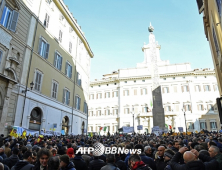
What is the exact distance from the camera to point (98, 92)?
47500 millimetres

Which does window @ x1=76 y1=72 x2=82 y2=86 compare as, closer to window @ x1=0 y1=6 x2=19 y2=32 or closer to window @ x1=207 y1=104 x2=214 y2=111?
window @ x1=0 y1=6 x2=19 y2=32

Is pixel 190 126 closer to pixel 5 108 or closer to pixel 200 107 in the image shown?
pixel 200 107

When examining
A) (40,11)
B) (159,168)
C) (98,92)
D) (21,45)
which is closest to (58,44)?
(40,11)

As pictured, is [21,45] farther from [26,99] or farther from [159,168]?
[159,168]

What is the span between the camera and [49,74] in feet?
58.7

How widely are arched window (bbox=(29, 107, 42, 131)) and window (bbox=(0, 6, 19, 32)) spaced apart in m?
7.19

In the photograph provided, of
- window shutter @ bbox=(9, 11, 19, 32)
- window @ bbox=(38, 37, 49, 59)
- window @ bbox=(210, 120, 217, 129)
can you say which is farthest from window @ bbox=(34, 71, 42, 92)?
window @ bbox=(210, 120, 217, 129)

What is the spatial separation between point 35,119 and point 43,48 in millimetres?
7159

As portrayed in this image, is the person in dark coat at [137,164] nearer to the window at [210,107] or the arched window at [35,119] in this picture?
the arched window at [35,119]

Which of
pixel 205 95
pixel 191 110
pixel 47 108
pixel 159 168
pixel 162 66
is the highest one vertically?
pixel 162 66

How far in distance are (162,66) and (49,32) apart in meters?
33.4

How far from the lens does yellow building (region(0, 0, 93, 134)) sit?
45.7 ft

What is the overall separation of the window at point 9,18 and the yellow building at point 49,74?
1.52ft

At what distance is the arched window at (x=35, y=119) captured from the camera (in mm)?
14844
